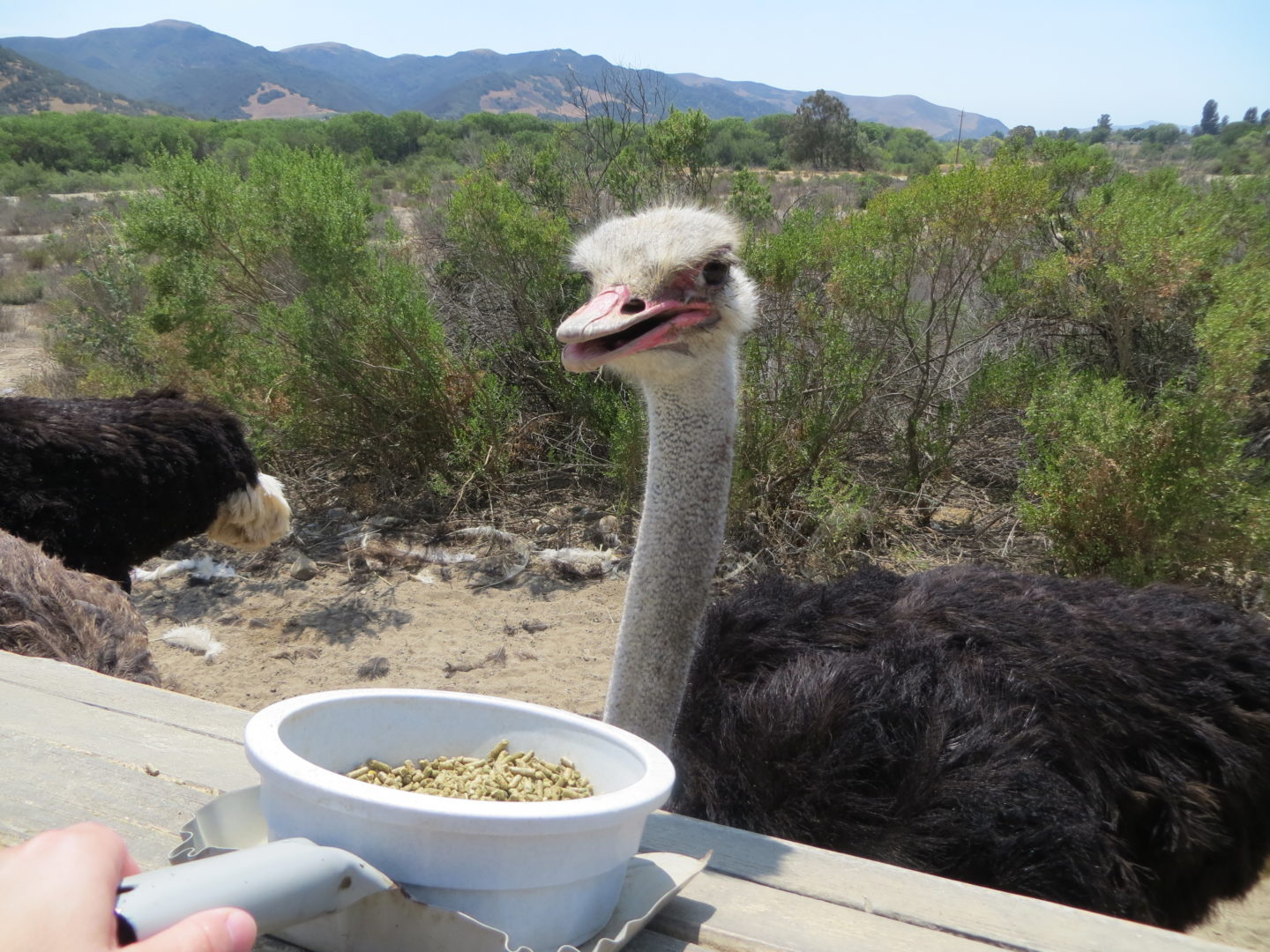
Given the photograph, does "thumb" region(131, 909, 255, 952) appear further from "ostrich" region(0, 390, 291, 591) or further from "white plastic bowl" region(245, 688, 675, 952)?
"ostrich" region(0, 390, 291, 591)

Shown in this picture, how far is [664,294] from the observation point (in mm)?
1739

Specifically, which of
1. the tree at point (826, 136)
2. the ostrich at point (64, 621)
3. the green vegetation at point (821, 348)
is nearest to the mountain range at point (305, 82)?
the tree at point (826, 136)

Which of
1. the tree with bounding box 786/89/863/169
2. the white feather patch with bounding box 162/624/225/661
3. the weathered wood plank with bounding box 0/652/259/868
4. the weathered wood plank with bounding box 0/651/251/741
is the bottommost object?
the white feather patch with bounding box 162/624/225/661

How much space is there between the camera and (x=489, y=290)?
20.2ft

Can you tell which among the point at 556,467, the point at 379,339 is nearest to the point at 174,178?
the point at 379,339

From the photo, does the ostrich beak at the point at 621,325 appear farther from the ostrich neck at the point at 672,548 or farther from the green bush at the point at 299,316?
the green bush at the point at 299,316

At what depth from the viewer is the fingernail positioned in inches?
22.6

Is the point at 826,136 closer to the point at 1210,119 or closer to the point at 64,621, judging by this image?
the point at 64,621

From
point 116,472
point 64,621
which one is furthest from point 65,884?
point 116,472

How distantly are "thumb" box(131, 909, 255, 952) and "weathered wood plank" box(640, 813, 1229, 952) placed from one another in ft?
1.83

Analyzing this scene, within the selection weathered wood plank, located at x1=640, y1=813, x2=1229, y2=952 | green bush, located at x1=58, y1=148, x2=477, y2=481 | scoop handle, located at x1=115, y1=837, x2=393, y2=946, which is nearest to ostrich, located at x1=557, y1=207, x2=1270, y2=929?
weathered wood plank, located at x1=640, y1=813, x2=1229, y2=952

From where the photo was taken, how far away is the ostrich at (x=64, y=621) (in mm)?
1933

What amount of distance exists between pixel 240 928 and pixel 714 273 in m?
1.41

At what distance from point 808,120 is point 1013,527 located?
63.0 ft
